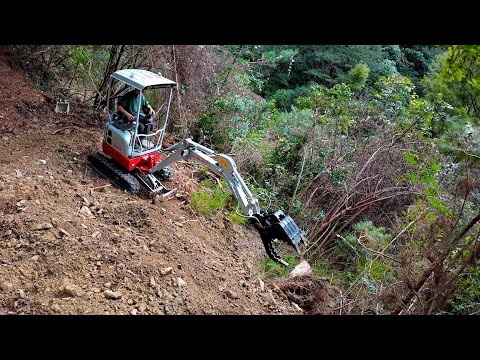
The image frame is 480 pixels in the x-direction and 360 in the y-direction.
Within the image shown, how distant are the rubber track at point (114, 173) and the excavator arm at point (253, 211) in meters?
0.99

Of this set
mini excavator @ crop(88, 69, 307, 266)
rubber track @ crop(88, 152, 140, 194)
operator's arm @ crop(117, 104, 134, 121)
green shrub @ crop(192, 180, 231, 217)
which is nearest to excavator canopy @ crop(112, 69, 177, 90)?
mini excavator @ crop(88, 69, 307, 266)

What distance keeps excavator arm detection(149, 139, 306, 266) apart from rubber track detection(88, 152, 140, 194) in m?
0.99

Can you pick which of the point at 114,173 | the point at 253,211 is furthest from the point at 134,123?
the point at 253,211

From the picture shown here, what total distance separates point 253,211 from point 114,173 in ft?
8.40

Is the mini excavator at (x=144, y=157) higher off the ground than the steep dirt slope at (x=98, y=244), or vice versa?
the mini excavator at (x=144, y=157)

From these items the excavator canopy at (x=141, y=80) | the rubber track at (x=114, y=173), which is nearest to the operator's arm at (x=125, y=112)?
the excavator canopy at (x=141, y=80)

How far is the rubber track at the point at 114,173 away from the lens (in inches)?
236

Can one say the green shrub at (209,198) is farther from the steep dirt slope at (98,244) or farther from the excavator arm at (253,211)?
the excavator arm at (253,211)

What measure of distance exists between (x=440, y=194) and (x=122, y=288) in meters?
4.47

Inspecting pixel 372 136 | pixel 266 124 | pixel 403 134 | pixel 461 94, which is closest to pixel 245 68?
pixel 266 124

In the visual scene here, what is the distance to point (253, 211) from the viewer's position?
491 centimetres

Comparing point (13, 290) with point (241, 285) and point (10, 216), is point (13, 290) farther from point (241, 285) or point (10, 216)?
point (241, 285)

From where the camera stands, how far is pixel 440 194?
5473mm

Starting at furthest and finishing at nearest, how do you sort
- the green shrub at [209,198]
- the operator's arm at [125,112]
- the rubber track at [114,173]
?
the green shrub at [209,198] < the rubber track at [114,173] < the operator's arm at [125,112]
